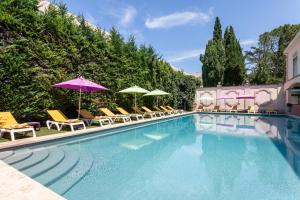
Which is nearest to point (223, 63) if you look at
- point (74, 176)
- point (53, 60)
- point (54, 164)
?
point (53, 60)

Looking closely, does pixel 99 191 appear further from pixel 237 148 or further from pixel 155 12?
pixel 155 12

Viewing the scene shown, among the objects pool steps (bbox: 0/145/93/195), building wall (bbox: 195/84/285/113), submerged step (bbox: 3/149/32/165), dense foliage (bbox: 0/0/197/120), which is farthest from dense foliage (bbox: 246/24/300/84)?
submerged step (bbox: 3/149/32/165)

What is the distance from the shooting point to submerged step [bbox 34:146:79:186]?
4484 millimetres

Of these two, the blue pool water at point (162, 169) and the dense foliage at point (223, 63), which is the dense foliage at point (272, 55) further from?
the blue pool water at point (162, 169)

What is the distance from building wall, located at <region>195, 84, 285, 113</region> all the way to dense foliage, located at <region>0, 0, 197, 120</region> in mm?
12066

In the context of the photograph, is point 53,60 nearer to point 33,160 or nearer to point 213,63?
point 33,160

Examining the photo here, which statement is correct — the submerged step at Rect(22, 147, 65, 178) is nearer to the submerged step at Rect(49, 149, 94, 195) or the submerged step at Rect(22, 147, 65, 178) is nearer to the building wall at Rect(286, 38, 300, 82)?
the submerged step at Rect(49, 149, 94, 195)

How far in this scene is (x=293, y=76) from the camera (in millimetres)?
21141

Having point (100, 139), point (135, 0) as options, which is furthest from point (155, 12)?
point (100, 139)

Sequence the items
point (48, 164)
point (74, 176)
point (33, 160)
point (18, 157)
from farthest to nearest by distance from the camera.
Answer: point (18, 157) → point (33, 160) → point (48, 164) → point (74, 176)

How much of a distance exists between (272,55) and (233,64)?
26.2ft

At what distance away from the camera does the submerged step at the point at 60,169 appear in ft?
14.7

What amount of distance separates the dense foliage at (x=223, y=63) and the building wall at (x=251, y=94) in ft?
13.4

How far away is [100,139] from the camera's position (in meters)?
9.56
